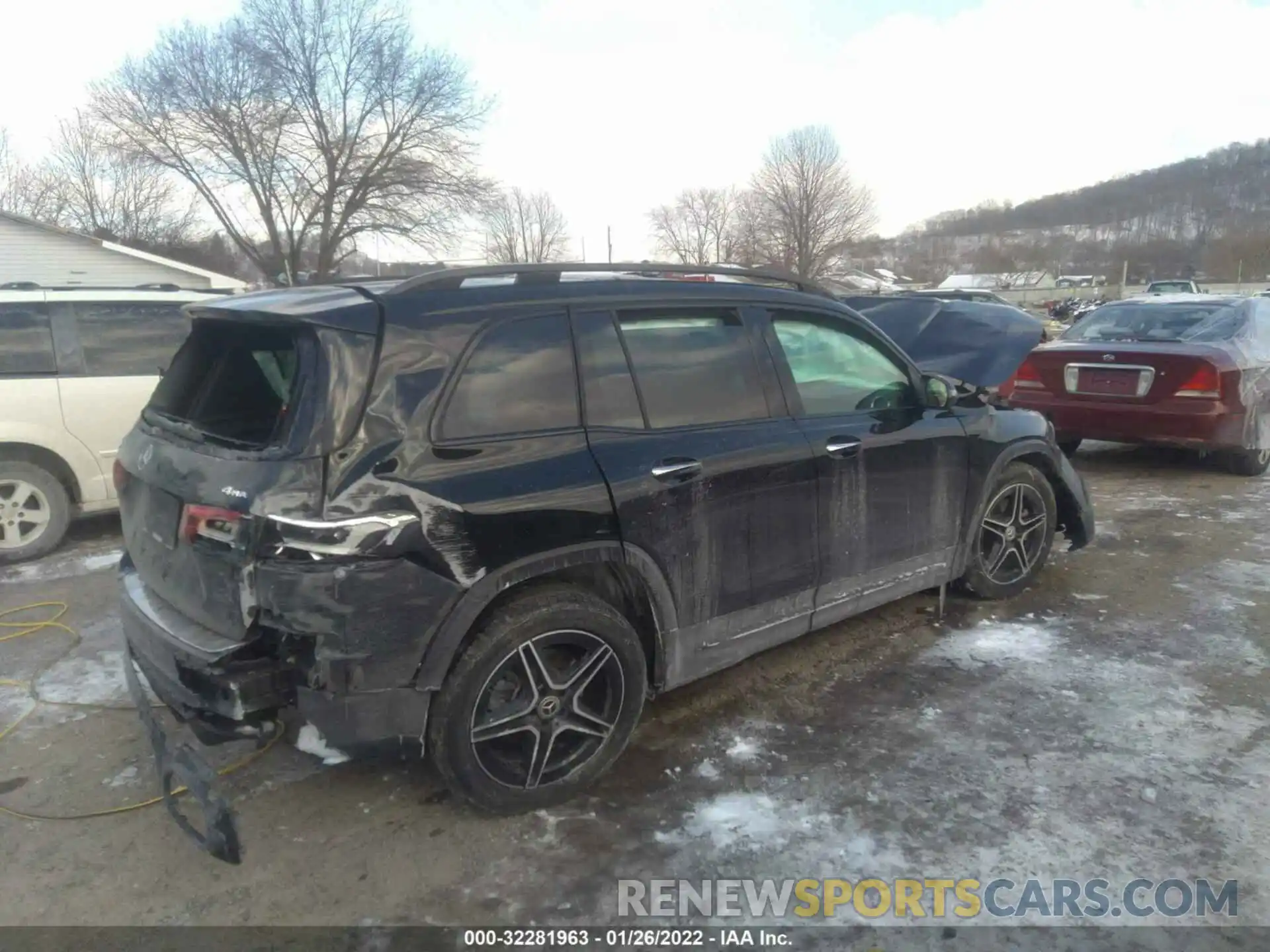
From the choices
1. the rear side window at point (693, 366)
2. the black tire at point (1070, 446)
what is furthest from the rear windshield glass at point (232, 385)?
the black tire at point (1070, 446)

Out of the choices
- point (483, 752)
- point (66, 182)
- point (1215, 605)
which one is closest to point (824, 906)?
point (483, 752)

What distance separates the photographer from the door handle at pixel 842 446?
3664mm

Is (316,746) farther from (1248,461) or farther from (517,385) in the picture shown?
(1248,461)

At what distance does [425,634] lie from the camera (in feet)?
8.58

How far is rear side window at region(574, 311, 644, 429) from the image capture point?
308 cm

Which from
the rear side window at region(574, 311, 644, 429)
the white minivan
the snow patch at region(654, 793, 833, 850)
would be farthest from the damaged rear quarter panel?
the white minivan

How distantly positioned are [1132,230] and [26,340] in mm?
120356

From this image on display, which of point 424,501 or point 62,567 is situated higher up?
point 424,501

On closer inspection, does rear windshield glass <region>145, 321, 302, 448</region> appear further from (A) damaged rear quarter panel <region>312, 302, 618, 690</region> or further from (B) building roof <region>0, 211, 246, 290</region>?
(B) building roof <region>0, 211, 246, 290</region>

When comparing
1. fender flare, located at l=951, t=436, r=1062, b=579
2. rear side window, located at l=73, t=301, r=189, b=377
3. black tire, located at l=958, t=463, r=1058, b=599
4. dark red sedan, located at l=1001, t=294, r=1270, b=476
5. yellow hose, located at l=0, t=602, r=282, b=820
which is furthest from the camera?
dark red sedan, located at l=1001, t=294, r=1270, b=476

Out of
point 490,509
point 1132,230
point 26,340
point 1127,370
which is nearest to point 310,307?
point 490,509

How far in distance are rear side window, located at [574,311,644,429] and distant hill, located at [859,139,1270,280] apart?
269 feet

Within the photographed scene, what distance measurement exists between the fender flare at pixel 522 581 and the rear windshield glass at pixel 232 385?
76 cm

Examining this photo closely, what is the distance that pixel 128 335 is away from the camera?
245 inches
